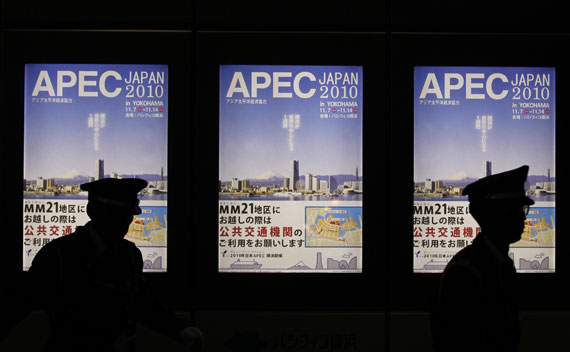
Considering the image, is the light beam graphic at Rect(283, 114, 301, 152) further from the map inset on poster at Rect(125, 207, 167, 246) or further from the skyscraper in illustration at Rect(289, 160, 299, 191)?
the map inset on poster at Rect(125, 207, 167, 246)

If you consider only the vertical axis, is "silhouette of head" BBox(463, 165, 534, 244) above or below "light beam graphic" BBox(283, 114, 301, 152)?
below

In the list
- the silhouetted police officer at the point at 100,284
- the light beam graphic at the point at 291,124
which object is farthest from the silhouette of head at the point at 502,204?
the light beam graphic at the point at 291,124

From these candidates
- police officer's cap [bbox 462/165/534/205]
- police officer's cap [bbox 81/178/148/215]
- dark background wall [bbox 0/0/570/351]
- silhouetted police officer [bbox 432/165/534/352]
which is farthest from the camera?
dark background wall [bbox 0/0/570/351]

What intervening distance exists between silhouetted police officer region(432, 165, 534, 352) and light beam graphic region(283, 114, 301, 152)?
167 cm

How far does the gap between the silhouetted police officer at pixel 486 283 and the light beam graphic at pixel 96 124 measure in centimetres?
252

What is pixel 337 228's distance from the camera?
3.68 metres

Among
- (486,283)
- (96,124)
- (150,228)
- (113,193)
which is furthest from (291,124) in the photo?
(486,283)

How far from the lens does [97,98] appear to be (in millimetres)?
3682

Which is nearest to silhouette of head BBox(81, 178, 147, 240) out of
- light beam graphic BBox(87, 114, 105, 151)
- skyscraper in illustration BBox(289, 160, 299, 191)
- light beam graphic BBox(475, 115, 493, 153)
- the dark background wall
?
the dark background wall

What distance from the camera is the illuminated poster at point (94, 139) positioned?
366 centimetres

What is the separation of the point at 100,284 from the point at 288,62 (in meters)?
2.03

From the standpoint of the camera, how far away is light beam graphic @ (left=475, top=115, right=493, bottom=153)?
3.72 metres

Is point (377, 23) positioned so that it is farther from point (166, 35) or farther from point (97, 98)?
point (97, 98)

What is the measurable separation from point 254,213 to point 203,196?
1.20ft
